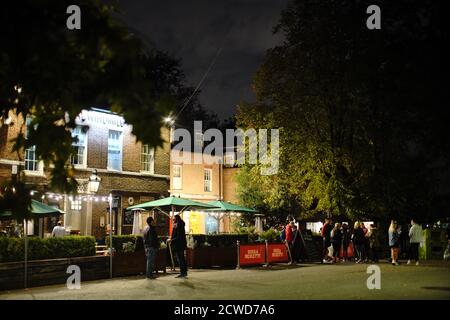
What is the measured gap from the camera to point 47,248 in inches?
621

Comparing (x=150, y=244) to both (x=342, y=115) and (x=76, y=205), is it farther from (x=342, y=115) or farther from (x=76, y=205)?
(x=342, y=115)

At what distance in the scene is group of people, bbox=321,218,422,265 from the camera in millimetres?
21781

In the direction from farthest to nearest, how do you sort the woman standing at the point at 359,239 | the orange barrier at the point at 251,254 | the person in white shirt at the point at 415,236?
the woman standing at the point at 359,239, the person in white shirt at the point at 415,236, the orange barrier at the point at 251,254

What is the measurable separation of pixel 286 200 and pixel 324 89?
1240 cm

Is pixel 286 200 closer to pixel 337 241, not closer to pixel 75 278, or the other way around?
pixel 337 241

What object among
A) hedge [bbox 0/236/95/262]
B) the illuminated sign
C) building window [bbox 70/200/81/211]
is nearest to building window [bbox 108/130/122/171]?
the illuminated sign

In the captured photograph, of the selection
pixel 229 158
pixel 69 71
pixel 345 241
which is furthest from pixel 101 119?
pixel 69 71

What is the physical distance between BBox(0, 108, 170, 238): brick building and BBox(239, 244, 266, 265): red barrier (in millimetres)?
7515

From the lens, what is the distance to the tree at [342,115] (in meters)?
26.6

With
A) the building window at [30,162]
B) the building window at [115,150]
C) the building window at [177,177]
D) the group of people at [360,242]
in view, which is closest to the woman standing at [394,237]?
the group of people at [360,242]

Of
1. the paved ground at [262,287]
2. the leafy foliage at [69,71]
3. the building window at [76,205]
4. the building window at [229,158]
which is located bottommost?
the paved ground at [262,287]

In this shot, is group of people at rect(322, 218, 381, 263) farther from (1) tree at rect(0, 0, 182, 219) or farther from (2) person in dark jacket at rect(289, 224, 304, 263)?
(1) tree at rect(0, 0, 182, 219)

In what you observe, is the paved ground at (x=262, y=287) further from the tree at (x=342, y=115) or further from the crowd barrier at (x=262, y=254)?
the tree at (x=342, y=115)
